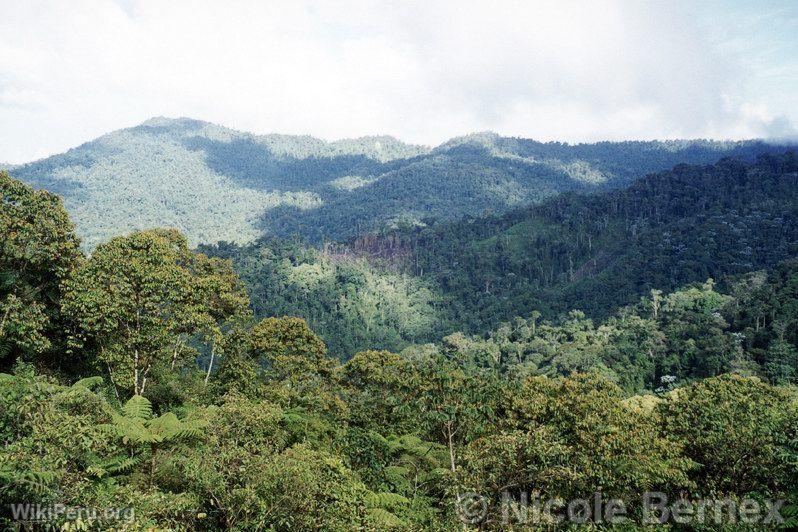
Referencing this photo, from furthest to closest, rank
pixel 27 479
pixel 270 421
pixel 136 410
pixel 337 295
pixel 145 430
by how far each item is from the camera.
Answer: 1. pixel 337 295
2. pixel 136 410
3. pixel 270 421
4. pixel 145 430
5. pixel 27 479

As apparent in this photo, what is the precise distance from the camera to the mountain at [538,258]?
116156 millimetres

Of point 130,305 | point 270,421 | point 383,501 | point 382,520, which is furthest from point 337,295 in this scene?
point 382,520

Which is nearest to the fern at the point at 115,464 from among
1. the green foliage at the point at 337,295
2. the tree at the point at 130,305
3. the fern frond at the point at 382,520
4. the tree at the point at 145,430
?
the tree at the point at 145,430

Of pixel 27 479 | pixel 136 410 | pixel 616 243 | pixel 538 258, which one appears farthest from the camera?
pixel 538 258

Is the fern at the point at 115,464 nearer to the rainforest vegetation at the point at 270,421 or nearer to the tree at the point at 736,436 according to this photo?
the rainforest vegetation at the point at 270,421

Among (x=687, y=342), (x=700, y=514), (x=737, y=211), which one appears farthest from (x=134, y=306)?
(x=737, y=211)

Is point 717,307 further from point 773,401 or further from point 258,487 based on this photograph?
point 258,487

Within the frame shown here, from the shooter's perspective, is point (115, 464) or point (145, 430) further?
point (145, 430)

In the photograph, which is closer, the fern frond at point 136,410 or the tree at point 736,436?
the fern frond at point 136,410

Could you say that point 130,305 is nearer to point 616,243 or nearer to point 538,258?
point 538,258

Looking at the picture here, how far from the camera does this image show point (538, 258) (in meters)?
152

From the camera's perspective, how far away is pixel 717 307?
90.8m

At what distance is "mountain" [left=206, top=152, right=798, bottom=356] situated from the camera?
11616 cm

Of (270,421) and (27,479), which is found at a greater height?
(27,479)
